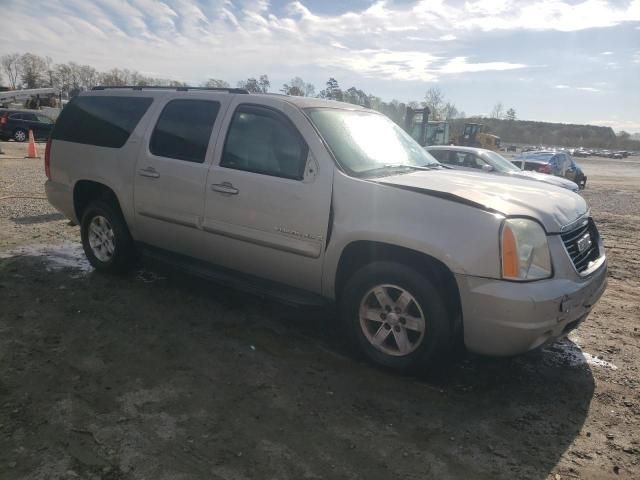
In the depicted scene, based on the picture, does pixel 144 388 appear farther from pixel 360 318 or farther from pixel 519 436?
pixel 519 436

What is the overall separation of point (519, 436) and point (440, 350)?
68cm

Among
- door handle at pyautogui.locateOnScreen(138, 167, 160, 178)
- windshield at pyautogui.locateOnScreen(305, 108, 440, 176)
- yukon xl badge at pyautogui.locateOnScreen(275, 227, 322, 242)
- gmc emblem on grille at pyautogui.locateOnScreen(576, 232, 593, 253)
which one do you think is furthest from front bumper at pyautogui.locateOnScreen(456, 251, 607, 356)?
door handle at pyautogui.locateOnScreen(138, 167, 160, 178)

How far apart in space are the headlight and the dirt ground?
0.91 meters

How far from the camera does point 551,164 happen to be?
59.2 feet

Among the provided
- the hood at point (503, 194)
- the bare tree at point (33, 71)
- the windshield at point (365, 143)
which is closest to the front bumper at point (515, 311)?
the hood at point (503, 194)

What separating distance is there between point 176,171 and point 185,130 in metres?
0.40

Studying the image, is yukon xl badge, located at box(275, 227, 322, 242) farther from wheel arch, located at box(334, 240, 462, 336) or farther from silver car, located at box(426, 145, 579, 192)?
silver car, located at box(426, 145, 579, 192)

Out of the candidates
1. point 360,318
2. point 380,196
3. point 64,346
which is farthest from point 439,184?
point 64,346

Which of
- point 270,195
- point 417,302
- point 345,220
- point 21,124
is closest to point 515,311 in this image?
point 417,302

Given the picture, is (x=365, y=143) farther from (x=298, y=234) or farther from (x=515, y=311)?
(x=515, y=311)

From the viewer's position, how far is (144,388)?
3281mm

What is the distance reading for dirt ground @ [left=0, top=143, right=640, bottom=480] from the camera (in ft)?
8.66

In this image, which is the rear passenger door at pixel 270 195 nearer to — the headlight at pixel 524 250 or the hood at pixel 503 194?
the hood at pixel 503 194

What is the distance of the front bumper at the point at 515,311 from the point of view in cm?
302
